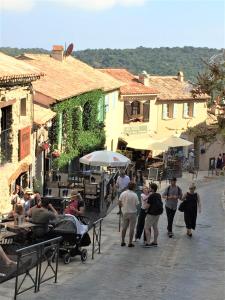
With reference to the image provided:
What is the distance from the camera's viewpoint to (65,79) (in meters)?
30.4

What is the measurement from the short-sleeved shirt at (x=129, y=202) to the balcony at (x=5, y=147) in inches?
213

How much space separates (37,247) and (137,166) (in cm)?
2812

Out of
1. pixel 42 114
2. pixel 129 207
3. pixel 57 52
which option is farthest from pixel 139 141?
pixel 129 207

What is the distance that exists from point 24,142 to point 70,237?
7.96 m

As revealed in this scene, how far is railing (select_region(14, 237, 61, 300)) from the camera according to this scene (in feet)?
31.8

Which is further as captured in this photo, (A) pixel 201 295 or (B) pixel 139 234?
(B) pixel 139 234

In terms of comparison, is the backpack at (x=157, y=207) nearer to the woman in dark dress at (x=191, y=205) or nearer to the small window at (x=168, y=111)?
the woman in dark dress at (x=191, y=205)

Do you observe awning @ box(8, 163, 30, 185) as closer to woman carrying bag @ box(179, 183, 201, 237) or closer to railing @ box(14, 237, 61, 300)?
woman carrying bag @ box(179, 183, 201, 237)

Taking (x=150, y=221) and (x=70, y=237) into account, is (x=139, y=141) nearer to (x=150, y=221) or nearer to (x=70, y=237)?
(x=150, y=221)

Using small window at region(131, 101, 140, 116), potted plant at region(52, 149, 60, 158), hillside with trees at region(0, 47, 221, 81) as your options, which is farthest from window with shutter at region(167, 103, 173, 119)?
hillside with trees at region(0, 47, 221, 81)

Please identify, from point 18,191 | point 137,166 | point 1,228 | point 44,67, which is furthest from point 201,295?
point 137,166

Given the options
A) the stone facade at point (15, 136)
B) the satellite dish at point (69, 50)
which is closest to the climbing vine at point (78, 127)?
the satellite dish at point (69, 50)

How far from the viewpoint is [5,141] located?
62.2 ft

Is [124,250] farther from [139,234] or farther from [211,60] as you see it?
[211,60]
